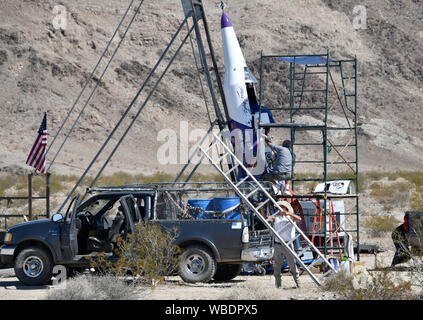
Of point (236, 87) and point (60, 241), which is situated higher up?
point (236, 87)

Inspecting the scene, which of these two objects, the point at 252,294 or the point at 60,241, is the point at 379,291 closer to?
the point at 252,294

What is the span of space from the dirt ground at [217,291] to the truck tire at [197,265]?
14 cm

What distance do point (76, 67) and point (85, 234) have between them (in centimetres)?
4922

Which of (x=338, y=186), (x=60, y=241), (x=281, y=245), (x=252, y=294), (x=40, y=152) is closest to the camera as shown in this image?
(x=252, y=294)

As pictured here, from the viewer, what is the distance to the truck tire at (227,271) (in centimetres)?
1509

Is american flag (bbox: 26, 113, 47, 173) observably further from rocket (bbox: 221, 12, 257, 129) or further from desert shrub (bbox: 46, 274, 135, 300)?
desert shrub (bbox: 46, 274, 135, 300)

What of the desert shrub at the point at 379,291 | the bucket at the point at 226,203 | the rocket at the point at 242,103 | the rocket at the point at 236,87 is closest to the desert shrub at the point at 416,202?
the rocket at the point at 242,103

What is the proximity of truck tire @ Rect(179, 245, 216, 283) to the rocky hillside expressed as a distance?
38.1 metres

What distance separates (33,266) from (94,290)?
2.93 metres

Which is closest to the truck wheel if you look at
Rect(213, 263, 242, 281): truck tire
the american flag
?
Rect(213, 263, 242, 281): truck tire

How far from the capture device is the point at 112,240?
14.3 meters

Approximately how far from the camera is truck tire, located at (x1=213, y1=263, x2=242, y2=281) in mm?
15094

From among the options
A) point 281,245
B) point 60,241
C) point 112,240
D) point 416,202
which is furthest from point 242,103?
point 60,241
